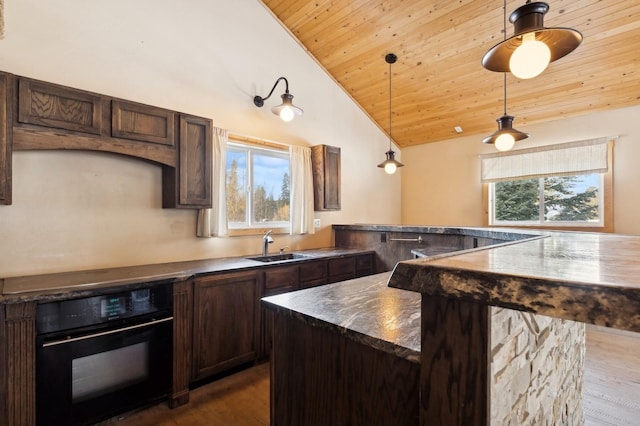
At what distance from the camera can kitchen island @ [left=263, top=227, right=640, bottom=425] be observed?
532mm

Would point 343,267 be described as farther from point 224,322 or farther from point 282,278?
point 224,322

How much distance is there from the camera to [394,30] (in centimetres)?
362

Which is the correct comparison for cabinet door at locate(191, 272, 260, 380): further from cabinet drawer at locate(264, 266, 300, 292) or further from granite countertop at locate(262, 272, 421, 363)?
granite countertop at locate(262, 272, 421, 363)

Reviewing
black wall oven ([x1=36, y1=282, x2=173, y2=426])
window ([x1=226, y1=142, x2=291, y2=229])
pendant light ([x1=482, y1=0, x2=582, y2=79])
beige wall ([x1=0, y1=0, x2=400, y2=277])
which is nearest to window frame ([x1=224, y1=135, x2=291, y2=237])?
window ([x1=226, y1=142, x2=291, y2=229])

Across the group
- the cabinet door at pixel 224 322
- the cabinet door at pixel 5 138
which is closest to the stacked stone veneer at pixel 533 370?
the cabinet door at pixel 224 322

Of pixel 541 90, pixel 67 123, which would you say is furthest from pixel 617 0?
pixel 67 123

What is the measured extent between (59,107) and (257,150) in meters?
1.84

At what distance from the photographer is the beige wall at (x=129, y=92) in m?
2.25

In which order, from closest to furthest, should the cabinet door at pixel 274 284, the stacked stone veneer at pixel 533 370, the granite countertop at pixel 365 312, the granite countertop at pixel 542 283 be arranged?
the granite countertop at pixel 542 283, the stacked stone veneer at pixel 533 370, the granite countertop at pixel 365 312, the cabinet door at pixel 274 284

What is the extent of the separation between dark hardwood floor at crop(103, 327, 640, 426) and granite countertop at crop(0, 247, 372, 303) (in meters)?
0.90

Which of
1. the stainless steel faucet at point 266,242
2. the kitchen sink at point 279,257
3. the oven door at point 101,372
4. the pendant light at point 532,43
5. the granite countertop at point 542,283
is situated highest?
the pendant light at point 532,43

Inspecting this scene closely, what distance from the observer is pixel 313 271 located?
3295mm

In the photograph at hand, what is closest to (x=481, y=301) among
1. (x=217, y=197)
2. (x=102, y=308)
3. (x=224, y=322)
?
(x=102, y=308)

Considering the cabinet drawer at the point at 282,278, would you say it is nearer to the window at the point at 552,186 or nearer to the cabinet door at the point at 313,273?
the cabinet door at the point at 313,273
